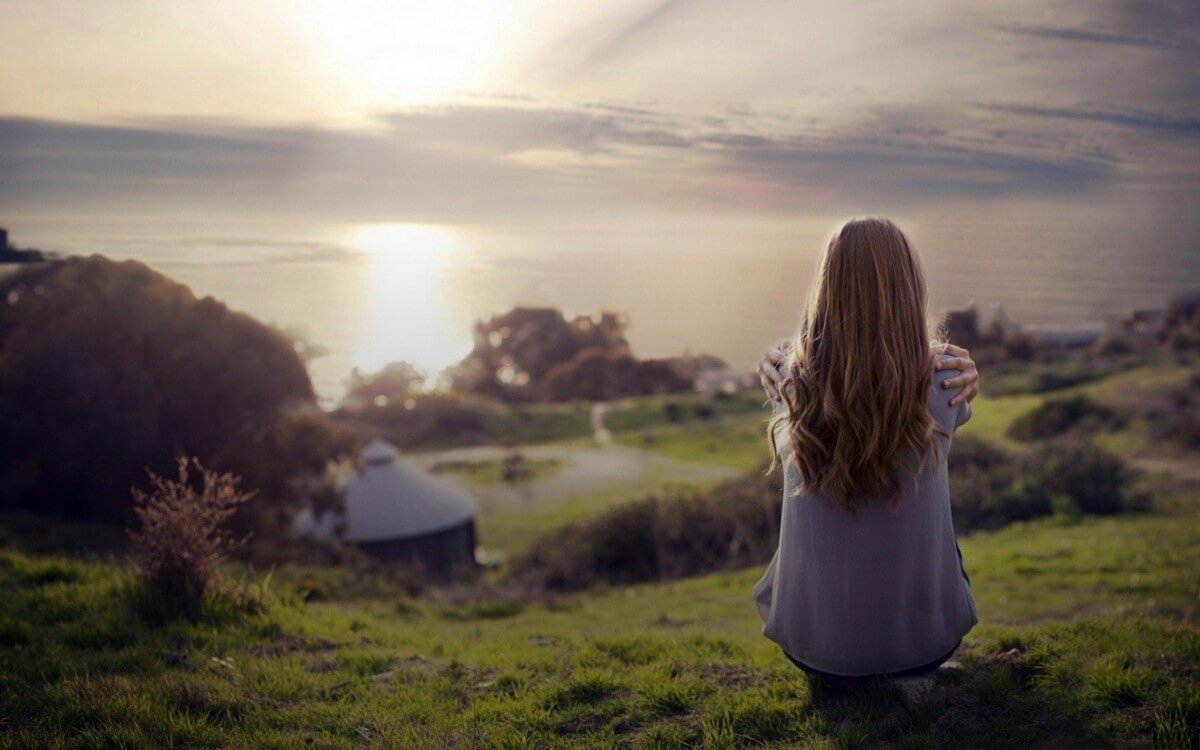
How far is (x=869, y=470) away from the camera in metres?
2.58

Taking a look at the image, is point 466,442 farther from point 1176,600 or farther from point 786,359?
point 786,359

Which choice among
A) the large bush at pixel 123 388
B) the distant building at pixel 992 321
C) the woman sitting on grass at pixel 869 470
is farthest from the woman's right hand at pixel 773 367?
the distant building at pixel 992 321

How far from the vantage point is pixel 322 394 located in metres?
12.3

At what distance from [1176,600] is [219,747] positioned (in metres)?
6.70

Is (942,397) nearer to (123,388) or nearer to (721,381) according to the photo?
(123,388)

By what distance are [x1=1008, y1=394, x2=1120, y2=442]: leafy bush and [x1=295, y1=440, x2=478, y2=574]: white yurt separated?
14.2 meters

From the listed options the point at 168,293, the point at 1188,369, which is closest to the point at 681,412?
the point at 1188,369

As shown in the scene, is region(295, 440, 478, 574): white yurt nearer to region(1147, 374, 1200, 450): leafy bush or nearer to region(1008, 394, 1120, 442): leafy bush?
region(1008, 394, 1120, 442): leafy bush

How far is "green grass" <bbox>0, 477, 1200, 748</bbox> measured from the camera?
108 inches

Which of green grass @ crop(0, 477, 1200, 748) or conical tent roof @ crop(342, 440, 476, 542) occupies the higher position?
green grass @ crop(0, 477, 1200, 748)

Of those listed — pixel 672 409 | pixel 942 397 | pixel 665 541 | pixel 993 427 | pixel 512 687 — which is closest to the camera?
pixel 942 397

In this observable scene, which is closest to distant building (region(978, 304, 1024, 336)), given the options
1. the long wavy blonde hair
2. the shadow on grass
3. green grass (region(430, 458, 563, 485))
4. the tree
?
the tree

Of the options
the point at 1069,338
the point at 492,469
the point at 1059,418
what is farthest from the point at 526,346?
the point at 1069,338

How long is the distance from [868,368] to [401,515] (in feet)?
45.0
